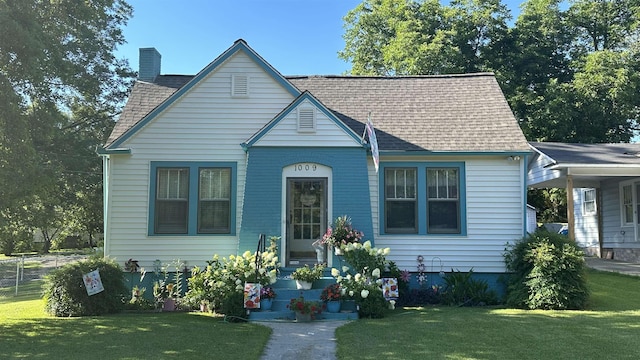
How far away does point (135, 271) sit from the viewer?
1113cm

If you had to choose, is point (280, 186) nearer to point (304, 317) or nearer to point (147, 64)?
point (304, 317)

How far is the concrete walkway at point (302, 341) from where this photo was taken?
22.4 ft

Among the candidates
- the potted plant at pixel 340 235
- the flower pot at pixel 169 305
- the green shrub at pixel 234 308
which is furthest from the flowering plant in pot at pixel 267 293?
the flower pot at pixel 169 305

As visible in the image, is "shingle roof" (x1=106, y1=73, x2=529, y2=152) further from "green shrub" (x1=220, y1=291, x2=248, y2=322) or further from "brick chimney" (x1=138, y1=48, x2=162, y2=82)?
"green shrub" (x1=220, y1=291, x2=248, y2=322)

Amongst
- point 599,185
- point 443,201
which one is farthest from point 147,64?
point 599,185

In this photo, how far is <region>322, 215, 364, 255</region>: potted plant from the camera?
10680 mm

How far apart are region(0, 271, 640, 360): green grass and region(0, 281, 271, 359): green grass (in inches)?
0.6

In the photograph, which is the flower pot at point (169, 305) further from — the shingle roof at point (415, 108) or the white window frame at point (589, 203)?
the white window frame at point (589, 203)

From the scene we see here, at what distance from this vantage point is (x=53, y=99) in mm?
22766

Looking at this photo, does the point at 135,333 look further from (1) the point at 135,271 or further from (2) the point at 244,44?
(2) the point at 244,44

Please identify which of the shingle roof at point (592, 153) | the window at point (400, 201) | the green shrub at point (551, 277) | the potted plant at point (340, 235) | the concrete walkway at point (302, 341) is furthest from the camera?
the shingle roof at point (592, 153)

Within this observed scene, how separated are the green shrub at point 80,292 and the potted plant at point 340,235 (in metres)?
4.48

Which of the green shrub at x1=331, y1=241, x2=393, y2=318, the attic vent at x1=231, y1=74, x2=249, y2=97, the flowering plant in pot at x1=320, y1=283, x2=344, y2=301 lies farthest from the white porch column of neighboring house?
the attic vent at x1=231, y1=74, x2=249, y2=97

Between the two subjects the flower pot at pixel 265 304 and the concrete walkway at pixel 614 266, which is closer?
the flower pot at pixel 265 304
